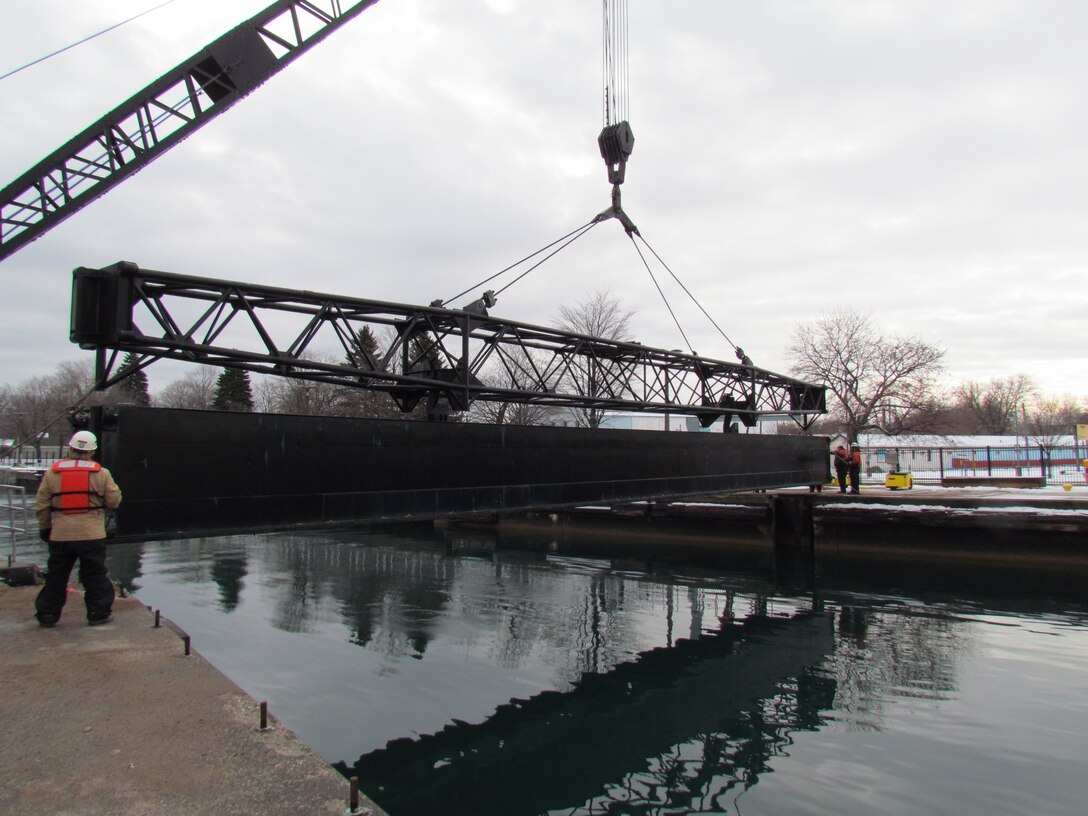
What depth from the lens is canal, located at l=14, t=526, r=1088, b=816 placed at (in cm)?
643

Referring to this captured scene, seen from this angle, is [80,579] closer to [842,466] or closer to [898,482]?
[842,466]

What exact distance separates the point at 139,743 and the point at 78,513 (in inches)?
114

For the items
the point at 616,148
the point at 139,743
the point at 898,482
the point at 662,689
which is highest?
the point at 616,148

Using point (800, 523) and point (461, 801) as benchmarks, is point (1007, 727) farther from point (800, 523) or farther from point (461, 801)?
point (800, 523)

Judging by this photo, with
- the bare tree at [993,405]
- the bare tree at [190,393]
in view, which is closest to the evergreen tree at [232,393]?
the bare tree at [190,393]

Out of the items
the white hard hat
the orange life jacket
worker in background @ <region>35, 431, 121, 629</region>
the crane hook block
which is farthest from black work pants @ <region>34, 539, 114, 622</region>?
the crane hook block

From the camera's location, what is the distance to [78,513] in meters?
6.05

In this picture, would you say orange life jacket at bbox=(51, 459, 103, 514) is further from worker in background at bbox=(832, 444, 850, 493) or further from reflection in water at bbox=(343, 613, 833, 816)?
worker in background at bbox=(832, 444, 850, 493)

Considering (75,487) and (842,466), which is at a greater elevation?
(75,487)

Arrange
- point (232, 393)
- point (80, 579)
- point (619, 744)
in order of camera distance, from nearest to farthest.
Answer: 1. point (80, 579)
2. point (619, 744)
3. point (232, 393)

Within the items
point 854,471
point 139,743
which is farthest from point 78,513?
point 854,471

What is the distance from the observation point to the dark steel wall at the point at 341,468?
21.1 feet

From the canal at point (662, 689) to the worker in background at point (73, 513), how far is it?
2.84 m

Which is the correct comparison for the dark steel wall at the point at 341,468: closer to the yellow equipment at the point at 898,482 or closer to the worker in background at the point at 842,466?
the worker in background at the point at 842,466
